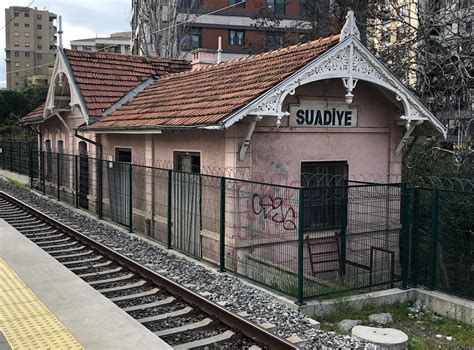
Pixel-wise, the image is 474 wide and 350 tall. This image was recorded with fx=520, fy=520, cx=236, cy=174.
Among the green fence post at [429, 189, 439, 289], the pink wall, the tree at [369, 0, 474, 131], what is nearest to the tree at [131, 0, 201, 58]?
the tree at [369, 0, 474, 131]

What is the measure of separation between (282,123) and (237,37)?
1922 inches

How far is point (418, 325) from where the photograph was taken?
827cm

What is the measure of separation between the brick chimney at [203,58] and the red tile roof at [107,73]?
5.03ft

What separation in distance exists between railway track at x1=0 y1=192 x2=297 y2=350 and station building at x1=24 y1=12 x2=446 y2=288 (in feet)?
6.30

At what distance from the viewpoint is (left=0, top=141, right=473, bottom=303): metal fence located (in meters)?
9.01

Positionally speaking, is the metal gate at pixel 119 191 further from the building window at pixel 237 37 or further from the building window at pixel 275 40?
the building window at pixel 237 37

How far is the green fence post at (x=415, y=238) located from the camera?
935 centimetres

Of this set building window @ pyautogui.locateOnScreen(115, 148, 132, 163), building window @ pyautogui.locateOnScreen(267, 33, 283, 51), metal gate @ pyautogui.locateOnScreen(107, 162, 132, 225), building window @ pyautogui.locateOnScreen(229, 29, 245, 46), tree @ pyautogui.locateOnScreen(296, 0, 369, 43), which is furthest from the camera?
building window @ pyautogui.locateOnScreen(229, 29, 245, 46)

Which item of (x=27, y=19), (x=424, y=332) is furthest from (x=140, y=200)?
(x=27, y=19)

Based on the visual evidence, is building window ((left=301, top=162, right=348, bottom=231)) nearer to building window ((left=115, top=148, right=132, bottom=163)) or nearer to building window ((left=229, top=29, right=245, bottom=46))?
building window ((left=115, top=148, right=132, bottom=163))

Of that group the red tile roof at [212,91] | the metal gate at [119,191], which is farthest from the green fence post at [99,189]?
the red tile roof at [212,91]

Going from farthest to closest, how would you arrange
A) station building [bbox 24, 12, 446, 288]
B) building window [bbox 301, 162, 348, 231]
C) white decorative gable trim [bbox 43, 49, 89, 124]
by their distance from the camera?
1. white decorative gable trim [bbox 43, 49, 89, 124]
2. building window [bbox 301, 162, 348, 231]
3. station building [bbox 24, 12, 446, 288]

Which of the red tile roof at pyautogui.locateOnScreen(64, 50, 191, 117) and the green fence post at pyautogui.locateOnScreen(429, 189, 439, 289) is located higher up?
the red tile roof at pyautogui.locateOnScreen(64, 50, 191, 117)

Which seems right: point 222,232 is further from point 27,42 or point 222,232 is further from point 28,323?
point 27,42
